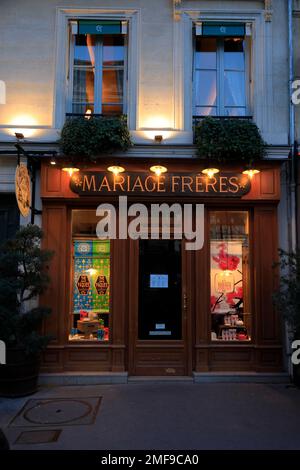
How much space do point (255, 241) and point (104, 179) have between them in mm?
2747

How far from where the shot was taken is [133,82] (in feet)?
24.4

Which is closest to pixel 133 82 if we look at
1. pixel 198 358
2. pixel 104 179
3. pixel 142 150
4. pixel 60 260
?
pixel 142 150

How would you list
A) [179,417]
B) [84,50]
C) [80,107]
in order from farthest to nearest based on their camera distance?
[84,50] < [80,107] < [179,417]

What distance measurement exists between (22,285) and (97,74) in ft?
13.4

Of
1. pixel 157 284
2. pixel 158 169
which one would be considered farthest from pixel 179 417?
pixel 158 169

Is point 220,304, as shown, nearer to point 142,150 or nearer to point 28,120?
point 142,150

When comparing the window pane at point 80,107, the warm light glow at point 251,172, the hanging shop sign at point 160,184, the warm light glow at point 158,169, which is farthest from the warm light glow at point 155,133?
the warm light glow at point 251,172

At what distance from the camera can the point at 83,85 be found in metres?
7.72

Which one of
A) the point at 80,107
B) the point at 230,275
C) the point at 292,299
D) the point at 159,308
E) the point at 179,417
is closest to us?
the point at 179,417

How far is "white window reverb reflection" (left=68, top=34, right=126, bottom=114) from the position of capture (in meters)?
7.67

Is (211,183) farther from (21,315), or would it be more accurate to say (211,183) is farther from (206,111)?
(21,315)

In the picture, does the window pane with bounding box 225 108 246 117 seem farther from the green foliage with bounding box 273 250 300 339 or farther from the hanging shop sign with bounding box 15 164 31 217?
the hanging shop sign with bounding box 15 164 31 217

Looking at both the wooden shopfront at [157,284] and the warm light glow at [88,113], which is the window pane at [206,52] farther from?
the warm light glow at [88,113]

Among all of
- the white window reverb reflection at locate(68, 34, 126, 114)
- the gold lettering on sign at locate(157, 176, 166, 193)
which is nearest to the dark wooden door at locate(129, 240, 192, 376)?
the gold lettering on sign at locate(157, 176, 166, 193)
